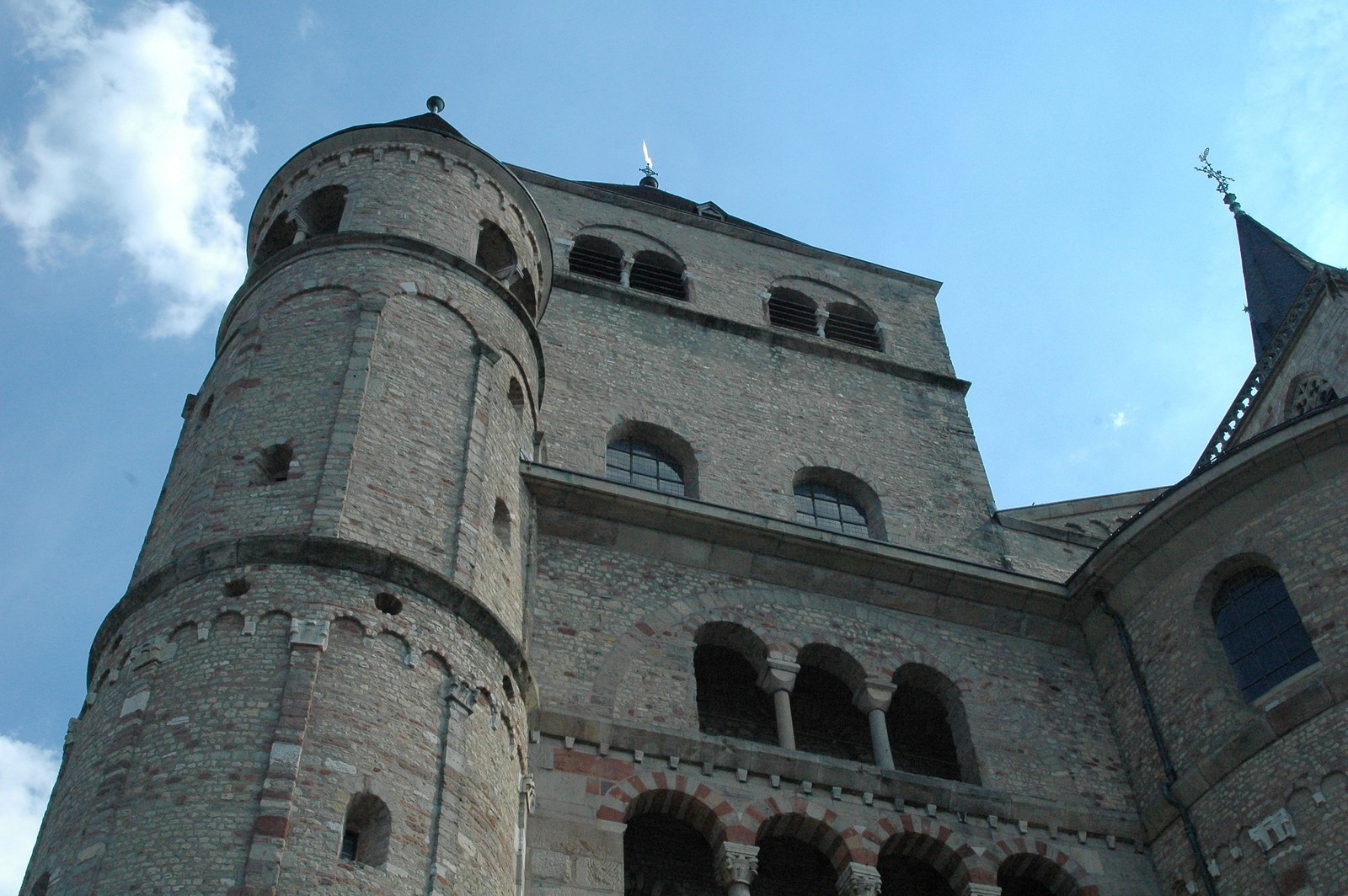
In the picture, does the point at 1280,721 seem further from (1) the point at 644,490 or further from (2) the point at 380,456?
(2) the point at 380,456

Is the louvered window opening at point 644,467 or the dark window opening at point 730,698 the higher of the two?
the louvered window opening at point 644,467

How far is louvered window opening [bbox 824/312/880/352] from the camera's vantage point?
26.4m

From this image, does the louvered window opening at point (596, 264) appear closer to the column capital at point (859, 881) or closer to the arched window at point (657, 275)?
the arched window at point (657, 275)

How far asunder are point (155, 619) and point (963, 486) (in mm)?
13083

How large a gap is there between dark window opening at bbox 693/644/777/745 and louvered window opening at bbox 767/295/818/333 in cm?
920

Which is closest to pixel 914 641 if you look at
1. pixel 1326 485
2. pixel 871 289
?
pixel 1326 485

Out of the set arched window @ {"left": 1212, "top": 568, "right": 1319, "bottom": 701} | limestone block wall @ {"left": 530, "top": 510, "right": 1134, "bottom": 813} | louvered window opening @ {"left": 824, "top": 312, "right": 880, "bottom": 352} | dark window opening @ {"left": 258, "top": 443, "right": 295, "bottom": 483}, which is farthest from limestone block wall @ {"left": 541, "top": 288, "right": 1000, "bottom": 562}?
dark window opening @ {"left": 258, "top": 443, "right": 295, "bottom": 483}

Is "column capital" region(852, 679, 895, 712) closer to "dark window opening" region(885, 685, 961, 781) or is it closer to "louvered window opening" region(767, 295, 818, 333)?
"dark window opening" region(885, 685, 961, 781)

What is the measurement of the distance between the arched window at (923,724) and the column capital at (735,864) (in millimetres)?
3604

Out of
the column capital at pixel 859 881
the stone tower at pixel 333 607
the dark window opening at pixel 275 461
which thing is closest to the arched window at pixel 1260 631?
the column capital at pixel 859 881

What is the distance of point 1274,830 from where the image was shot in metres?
14.9

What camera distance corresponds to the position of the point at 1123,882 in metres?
15.9

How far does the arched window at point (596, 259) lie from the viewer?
1001 inches

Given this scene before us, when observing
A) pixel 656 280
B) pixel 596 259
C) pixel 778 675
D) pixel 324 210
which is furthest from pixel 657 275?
pixel 778 675
